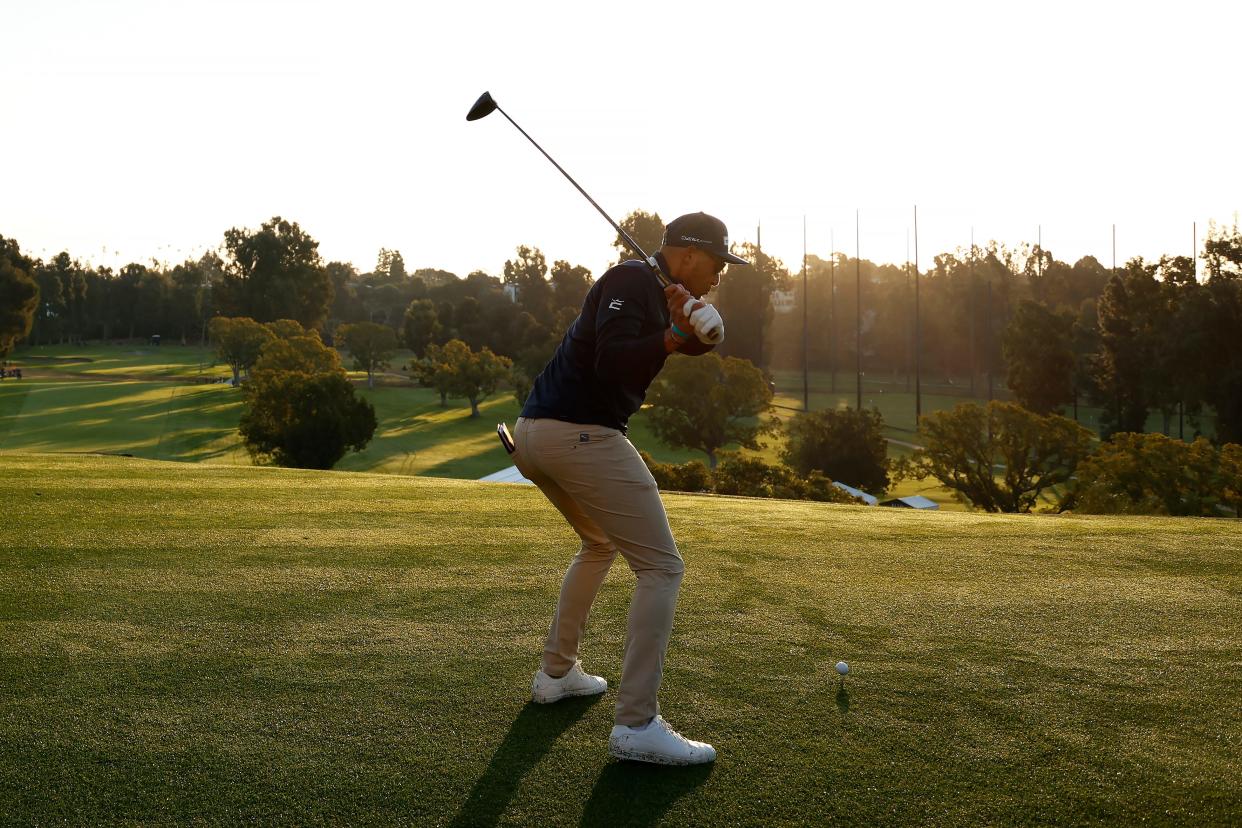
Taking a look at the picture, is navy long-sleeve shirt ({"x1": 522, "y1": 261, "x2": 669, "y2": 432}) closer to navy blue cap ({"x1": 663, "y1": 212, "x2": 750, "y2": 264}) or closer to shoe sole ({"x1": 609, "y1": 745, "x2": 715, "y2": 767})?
navy blue cap ({"x1": 663, "y1": 212, "x2": 750, "y2": 264})

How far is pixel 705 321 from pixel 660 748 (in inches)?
70.2

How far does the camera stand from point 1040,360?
6800cm

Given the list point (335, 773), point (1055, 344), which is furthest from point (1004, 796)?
point (1055, 344)

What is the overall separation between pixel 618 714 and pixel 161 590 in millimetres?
3802

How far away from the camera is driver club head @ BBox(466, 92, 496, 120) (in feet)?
19.9

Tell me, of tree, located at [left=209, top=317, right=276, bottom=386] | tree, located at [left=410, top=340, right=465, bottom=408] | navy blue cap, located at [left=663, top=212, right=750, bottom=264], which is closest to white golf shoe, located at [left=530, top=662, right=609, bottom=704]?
navy blue cap, located at [left=663, top=212, right=750, bottom=264]

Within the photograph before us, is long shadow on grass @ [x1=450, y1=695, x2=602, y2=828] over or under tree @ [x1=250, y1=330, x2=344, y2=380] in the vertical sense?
under

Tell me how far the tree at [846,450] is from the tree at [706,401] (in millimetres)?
6884

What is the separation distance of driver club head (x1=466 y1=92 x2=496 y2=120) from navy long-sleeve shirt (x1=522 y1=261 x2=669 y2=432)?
2041 mm

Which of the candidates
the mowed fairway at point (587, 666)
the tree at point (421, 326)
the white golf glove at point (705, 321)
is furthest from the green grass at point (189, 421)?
the white golf glove at point (705, 321)

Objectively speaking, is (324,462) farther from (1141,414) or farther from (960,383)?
(960,383)

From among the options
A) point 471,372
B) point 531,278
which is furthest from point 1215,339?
point 531,278

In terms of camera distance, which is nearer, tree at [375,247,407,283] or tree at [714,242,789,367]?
tree at [714,242,789,367]

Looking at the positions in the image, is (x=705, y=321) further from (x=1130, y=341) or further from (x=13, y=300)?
(x=13, y=300)
